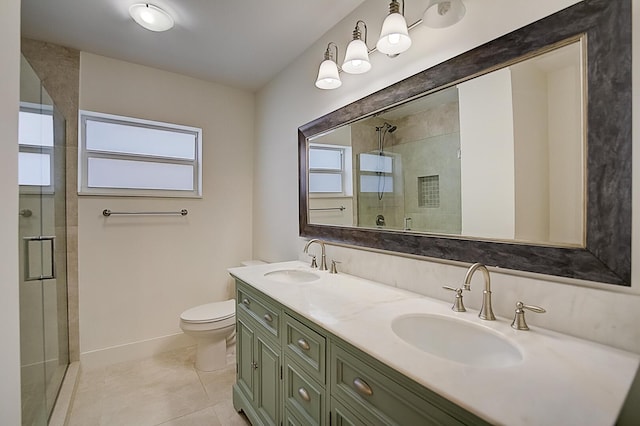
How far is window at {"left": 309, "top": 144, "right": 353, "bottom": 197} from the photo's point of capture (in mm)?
1902

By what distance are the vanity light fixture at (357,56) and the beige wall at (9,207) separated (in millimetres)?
1302

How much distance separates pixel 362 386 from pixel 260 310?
78 cm

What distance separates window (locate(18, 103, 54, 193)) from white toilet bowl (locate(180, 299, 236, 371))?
1.24m

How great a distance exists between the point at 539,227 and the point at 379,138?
89cm

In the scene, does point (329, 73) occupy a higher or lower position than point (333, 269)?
higher

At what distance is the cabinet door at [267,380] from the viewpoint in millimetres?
1356

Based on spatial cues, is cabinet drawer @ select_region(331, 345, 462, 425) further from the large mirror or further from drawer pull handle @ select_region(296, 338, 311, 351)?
the large mirror

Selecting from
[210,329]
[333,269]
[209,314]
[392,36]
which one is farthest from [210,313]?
[392,36]

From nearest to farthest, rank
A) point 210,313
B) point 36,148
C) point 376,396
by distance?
point 376,396
point 36,148
point 210,313

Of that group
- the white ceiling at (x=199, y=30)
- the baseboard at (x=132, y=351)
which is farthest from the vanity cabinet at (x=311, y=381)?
the white ceiling at (x=199, y=30)

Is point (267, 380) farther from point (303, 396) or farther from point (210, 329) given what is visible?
point (210, 329)

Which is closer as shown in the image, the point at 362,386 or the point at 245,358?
the point at 362,386

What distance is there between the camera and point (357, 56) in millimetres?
1512

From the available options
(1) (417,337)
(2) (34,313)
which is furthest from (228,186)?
(1) (417,337)
